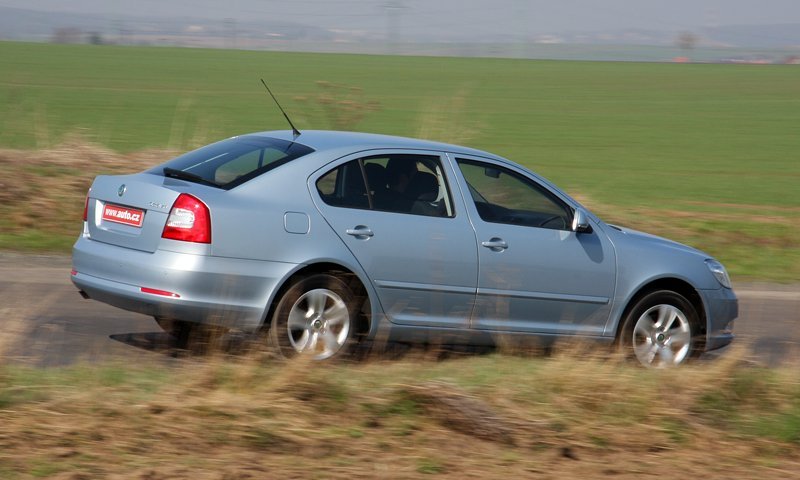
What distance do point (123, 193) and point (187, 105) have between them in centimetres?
3100

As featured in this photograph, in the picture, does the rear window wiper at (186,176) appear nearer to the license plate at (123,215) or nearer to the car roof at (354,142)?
the license plate at (123,215)

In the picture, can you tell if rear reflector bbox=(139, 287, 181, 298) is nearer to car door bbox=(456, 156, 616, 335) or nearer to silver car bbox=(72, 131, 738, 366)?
silver car bbox=(72, 131, 738, 366)

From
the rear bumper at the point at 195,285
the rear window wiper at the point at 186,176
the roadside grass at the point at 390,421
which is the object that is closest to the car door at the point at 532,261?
the roadside grass at the point at 390,421

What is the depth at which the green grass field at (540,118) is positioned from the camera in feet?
57.7

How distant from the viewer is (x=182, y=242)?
695 cm

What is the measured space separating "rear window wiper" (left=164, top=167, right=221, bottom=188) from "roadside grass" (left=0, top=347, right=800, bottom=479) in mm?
1277

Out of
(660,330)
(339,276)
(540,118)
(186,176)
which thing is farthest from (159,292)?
(540,118)

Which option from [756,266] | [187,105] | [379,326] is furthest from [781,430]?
[187,105]

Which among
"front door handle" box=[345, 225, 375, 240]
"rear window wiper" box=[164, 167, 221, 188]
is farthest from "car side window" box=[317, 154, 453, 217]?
"rear window wiper" box=[164, 167, 221, 188]

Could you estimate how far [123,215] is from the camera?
728 cm

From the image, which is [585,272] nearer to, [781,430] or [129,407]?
[781,430]

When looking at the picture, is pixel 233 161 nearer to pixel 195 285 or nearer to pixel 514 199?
pixel 195 285

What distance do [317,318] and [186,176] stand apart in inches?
49.3

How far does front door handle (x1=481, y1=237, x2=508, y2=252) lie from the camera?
7.80 meters
